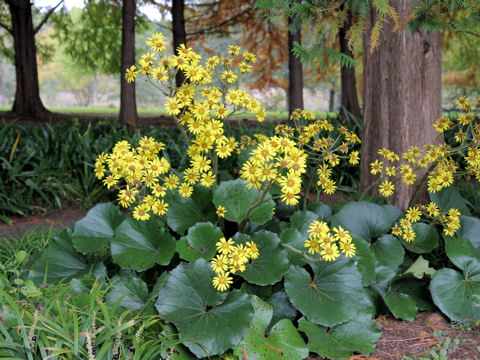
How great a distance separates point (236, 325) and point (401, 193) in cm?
199

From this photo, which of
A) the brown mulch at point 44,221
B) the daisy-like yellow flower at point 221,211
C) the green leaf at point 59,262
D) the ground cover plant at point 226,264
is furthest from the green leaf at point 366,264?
the brown mulch at point 44,221

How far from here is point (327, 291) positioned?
231 cm

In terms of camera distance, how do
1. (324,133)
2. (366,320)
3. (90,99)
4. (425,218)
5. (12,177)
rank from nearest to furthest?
1. (366,320)
2. (425,218)
3. (12,177)
4. (324,133)
5. (90,99)

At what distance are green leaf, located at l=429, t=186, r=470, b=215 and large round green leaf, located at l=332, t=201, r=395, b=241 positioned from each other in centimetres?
56

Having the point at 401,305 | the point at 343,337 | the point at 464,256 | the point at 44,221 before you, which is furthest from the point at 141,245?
the point at 44,221

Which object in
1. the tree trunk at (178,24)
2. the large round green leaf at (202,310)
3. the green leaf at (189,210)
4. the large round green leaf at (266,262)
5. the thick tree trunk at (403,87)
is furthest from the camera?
the tree trunk at (178,24)

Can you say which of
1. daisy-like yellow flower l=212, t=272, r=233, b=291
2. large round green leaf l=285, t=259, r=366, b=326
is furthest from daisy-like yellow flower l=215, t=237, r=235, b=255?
large round green leaf l=285, t=259, r=366, b=326

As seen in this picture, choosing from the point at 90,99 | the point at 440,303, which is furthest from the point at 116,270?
the point at 90,99

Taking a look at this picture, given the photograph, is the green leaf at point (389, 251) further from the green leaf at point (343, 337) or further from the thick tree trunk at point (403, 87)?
the thick tree trunk at point (403, 87)

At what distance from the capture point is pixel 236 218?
8.20ft

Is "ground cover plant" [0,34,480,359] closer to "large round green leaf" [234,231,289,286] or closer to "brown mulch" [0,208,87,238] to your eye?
"large round green leaf" [234,231,289,286]

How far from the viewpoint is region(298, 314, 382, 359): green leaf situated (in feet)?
7.04

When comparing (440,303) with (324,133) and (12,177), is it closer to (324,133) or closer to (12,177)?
(324,133)

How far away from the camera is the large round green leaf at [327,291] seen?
218cm
